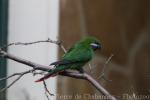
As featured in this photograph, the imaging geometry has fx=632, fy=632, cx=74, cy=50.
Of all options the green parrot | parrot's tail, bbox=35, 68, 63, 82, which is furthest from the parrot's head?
parrot's tail, bbox=35, 68, 63, 82

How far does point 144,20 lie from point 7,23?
1.33 m

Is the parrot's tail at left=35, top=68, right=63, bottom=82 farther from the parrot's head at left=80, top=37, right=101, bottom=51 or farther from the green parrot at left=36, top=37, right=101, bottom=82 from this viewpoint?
the parrot's head at left=80, top=37, right=101, bottom=51

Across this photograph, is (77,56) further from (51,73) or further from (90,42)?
(51,73)

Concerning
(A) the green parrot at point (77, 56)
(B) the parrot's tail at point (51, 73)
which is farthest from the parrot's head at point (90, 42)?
(B) the parrot's tail at point (51, 73)

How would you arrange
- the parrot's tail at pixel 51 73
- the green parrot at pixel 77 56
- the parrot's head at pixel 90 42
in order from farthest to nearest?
the parrot's head at pixel 90 42
the green parrot at pixel 77 56
the parrot's tail at pixel 51 73

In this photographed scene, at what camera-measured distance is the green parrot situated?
3.44 m

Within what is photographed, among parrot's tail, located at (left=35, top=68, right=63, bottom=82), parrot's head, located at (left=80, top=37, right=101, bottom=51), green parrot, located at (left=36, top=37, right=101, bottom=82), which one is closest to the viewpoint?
parrot's tail, located at (left=35, top=68, right=63, bottom=82)

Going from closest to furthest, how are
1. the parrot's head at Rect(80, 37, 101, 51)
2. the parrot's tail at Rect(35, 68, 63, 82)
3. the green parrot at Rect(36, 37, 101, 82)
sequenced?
the parrot's tail at Rect(35, 68, 63, 82) < the green parrot at Rect(36, 37, 101, 82) < the parrot's head at Rect(80, 37, 101, 51)

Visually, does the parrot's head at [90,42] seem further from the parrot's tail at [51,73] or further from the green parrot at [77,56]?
the parrot's tail at [51,73]

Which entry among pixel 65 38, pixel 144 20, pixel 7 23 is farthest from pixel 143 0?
pixel 7 23

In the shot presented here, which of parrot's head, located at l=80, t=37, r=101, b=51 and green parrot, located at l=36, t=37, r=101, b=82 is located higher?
parrot's head, located at l=80, t=37, r=101, b=51

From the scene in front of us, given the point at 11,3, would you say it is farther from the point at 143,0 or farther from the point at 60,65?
the point at 60,65

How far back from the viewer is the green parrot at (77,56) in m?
3.44

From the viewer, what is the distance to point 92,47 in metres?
3.73
